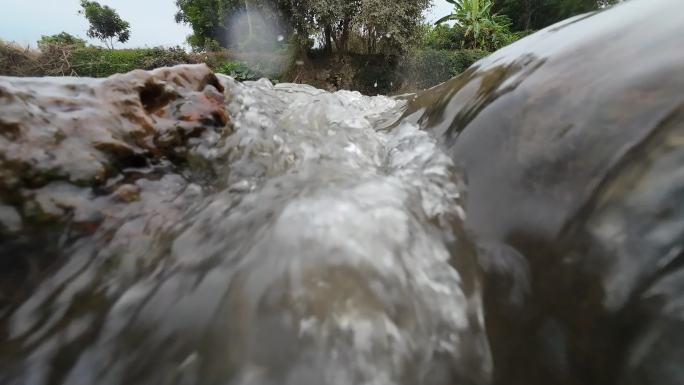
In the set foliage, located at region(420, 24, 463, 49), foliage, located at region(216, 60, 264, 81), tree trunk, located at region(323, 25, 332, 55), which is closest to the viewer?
tree trunk, located at region(323, 25, 332, 55)

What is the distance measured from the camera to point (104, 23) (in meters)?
35.5

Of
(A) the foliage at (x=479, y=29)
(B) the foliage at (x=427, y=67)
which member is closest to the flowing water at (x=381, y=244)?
(B) the foliage at (x=427, y=67)

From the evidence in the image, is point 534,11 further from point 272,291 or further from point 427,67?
point 272,291

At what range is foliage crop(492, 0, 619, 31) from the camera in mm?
24469

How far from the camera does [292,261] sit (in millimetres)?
979

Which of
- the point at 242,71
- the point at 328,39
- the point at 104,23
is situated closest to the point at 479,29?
the point at 328,39

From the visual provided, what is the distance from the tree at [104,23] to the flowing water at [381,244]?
139 ft

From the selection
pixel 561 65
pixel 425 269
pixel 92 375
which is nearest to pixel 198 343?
pixel 92 375

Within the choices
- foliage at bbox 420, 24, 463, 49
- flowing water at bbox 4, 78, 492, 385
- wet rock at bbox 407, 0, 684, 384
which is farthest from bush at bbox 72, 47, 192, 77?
wet rock at bbox 407, 0, 684, 384

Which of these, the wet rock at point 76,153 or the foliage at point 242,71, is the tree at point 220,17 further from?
the wet rock at point 76,153

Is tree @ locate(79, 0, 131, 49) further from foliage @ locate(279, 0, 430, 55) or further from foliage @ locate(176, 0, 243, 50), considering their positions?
foliage @ locate(279, 0, 430, 55)

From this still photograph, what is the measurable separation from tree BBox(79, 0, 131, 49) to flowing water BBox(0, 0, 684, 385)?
42278mm

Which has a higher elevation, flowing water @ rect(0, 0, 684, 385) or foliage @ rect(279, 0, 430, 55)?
foliage @ rect(279, 0, 430, 55)

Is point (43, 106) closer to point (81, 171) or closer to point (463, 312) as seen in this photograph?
point (81, 171)
